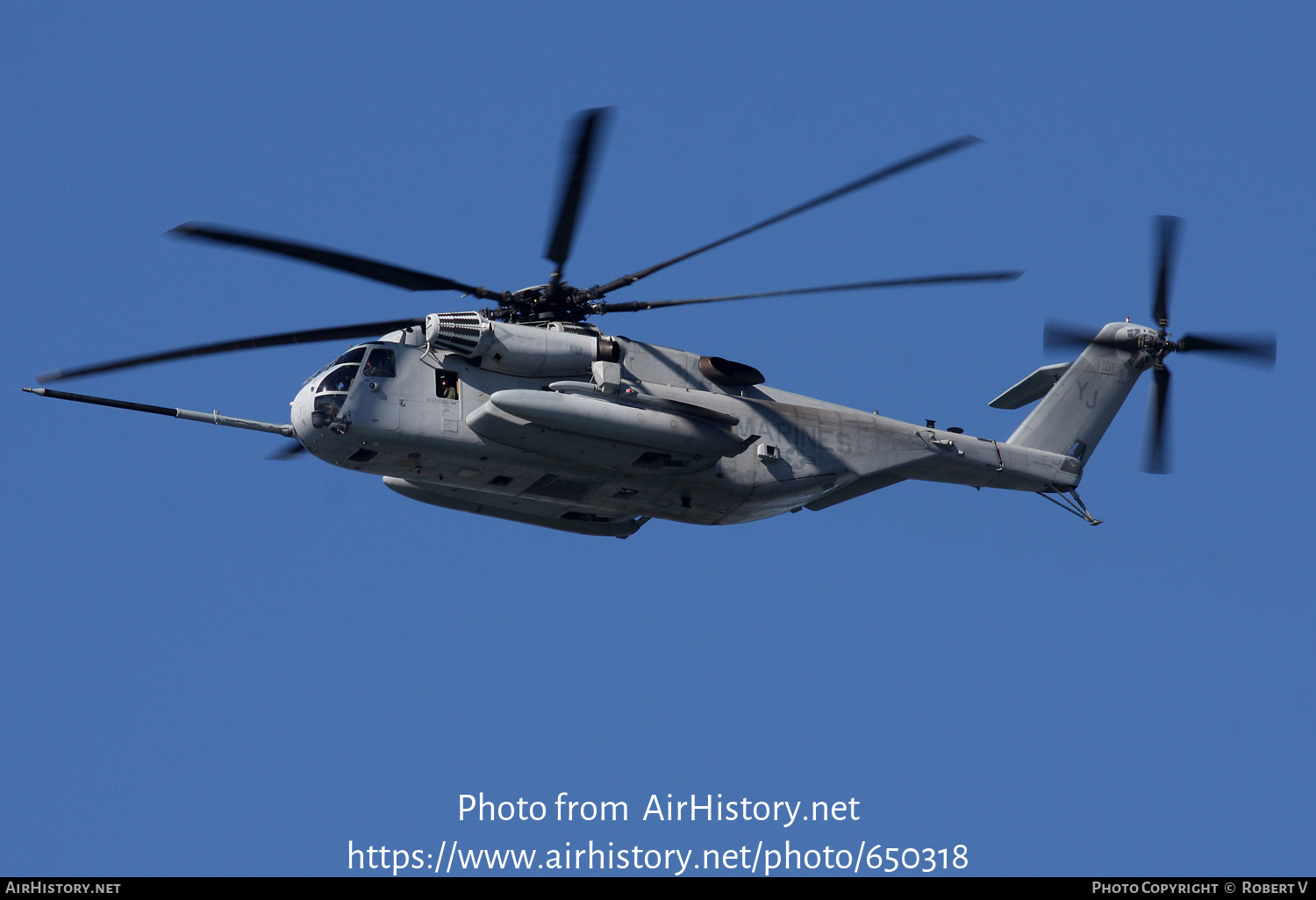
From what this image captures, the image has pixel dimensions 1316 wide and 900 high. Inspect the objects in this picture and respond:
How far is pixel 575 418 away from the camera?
2648 centimetres

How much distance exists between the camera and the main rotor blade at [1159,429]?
32.8m

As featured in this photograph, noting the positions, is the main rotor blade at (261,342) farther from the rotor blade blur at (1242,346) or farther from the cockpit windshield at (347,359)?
the rotor blade blur at (1242,346)

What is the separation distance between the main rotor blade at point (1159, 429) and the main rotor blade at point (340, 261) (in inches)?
598

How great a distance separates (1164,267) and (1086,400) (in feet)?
11.2

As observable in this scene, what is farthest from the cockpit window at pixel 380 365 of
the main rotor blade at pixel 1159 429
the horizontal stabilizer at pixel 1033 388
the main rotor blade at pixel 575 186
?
the main rotor blade at pixel 1159 429

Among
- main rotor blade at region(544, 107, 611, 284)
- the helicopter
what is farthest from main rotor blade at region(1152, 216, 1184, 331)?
main rotor blade at region(544, 107, 611, 284)

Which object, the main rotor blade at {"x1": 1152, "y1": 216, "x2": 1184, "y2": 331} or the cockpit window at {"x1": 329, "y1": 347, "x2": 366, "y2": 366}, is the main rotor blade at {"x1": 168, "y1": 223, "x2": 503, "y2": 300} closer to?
the cockpit window at {"x1": 329, "y1": 347, "x2": 366, "y2": 366}

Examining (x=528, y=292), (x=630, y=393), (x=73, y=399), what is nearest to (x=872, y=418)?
→ (x=630, y=393)

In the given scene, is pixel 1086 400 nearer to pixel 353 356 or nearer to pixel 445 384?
pixel 445 384

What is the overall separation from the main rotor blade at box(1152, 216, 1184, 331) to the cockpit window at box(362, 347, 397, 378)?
16896mm
